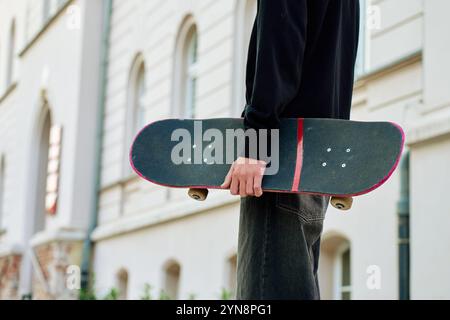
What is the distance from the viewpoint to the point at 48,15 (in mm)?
21750

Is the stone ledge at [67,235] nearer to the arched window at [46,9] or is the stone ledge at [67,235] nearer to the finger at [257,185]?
the arched window at [46,9]

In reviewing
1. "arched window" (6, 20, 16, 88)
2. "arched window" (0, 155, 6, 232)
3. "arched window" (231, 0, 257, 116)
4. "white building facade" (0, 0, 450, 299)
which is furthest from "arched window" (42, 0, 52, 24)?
"arched window" (231, 0, 257, 116)

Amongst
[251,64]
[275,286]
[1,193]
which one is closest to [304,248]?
[275,286]

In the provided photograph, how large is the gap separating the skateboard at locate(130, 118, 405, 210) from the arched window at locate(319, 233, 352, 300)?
693 cm

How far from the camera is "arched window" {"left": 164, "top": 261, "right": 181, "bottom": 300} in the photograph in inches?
559

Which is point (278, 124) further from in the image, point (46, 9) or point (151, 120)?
point (46, 9)

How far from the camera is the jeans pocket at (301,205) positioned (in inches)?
109

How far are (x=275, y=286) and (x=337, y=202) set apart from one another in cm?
30

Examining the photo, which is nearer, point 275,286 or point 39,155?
point 275,286

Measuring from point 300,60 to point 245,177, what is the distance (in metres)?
0.37

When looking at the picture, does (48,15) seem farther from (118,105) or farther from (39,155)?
(118,105)

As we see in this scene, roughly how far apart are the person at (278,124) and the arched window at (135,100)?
13478 millimetres

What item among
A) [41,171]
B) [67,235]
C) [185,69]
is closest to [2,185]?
[41,171]
